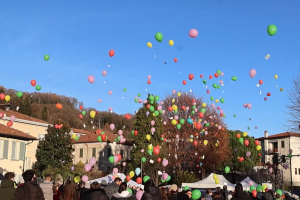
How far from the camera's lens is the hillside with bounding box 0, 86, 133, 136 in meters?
88.9

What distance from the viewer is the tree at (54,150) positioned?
40594 mm

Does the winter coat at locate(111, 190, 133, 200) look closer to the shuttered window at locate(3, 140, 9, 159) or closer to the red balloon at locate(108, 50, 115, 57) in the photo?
the red balloon at locate(108, 50, 115, 57)

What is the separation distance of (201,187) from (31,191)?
1833cm

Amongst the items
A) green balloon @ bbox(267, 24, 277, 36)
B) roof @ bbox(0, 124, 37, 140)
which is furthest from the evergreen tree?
green balloon @ bbox(267, 24, 277, 36)

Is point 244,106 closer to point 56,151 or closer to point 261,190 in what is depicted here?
point 261,190

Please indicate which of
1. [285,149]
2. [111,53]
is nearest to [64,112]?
[285,149]

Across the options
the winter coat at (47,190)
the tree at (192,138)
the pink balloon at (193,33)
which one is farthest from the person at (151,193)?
the tree at (192,138)

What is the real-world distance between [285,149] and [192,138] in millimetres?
27652

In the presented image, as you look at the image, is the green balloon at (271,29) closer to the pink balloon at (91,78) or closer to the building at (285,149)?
the pink balloon at (91,78)

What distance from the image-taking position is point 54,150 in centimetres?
4081

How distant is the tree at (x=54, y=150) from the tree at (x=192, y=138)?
1123 cm

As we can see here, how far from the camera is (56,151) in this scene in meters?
40.8

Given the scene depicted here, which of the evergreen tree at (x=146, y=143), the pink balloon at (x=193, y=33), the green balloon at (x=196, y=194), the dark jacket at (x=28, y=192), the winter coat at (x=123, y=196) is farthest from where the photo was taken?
the evergreen tree at (x=146, y=143)

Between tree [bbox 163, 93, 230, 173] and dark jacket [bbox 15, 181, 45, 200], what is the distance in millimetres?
33233
